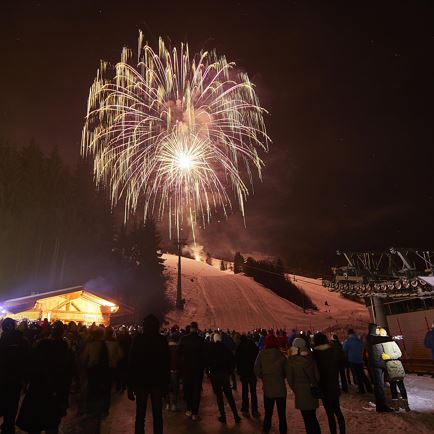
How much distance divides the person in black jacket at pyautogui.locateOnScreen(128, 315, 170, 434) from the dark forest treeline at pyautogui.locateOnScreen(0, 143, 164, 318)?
4569 centimetres

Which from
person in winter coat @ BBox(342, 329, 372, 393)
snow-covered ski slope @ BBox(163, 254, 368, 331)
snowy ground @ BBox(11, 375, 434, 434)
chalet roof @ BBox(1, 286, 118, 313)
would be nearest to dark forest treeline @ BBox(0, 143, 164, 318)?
snow-covered ski slope @ BBox(163, 254, 368, 331)

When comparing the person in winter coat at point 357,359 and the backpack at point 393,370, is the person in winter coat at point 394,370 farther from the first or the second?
the person in winter coat at point 357,359

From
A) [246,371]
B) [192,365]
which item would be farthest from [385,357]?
[192,365]

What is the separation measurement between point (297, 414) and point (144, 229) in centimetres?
6336

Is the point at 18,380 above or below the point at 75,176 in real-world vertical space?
below

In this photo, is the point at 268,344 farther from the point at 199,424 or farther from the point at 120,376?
the point at 120,376

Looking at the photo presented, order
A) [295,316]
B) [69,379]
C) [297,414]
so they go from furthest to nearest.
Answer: [295,316] → [297,414] → [69,379]

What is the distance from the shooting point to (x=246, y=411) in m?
8.41

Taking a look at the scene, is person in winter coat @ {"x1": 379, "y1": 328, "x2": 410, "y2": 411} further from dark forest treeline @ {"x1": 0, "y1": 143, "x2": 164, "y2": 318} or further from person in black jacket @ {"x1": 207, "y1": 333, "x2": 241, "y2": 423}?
dark forest treeline @ {"x1": 0, "y1": 143, "x2": 164, "y2": 318}

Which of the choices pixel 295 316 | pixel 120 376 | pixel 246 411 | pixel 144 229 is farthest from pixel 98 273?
pixel 246 411

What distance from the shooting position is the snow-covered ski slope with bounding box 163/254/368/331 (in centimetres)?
5328

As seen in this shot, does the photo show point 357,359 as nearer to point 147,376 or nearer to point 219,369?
point 219,369

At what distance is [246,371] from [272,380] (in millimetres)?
2470

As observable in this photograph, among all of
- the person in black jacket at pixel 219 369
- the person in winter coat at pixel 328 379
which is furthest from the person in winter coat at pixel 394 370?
the person in black jacket at pixel 219 369
